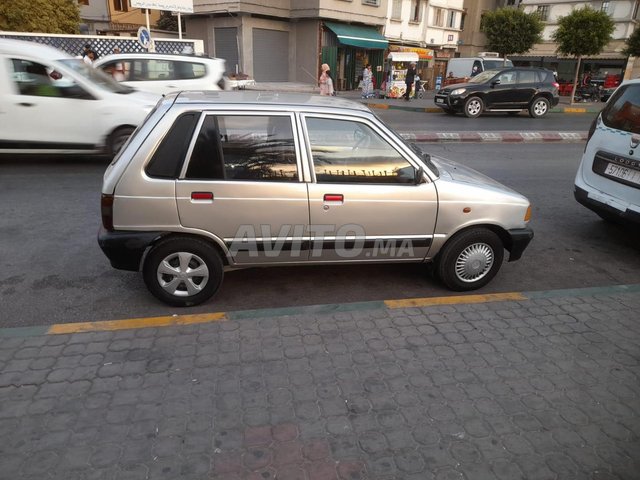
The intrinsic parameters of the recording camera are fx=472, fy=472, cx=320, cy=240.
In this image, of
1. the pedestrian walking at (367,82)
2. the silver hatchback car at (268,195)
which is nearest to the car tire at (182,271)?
the silver hatchback car at (268,195)

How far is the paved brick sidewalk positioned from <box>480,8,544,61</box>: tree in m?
33.5

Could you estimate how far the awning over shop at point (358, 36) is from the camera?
2823cm

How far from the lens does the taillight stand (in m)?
3.56

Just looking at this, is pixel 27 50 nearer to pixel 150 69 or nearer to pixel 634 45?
pixel 150 69

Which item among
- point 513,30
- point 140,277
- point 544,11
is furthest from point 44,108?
point 544,11

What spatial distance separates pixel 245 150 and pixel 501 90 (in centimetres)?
1626

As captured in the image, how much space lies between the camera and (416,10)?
36.4m

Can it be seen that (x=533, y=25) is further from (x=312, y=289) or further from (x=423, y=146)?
(x=312, y=289)

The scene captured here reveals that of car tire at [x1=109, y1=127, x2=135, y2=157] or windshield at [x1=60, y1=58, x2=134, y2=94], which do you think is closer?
windshield at [x1=60, y1=58, x2=134, y2=94]

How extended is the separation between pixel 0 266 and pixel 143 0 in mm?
16872

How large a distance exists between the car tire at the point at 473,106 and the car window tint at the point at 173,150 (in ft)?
51.8

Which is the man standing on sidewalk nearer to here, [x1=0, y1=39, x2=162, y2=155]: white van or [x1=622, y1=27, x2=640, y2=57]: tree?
[x1=622, y1=27, x2=640, y2=57]: tree

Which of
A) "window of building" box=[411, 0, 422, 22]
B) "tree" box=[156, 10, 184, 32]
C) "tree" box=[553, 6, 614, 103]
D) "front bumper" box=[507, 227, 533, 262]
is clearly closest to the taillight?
"front bumper" box=[507, 227, 533, 262]

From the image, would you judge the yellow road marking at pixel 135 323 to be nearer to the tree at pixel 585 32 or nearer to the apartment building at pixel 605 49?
the tree at pixel 585 32
